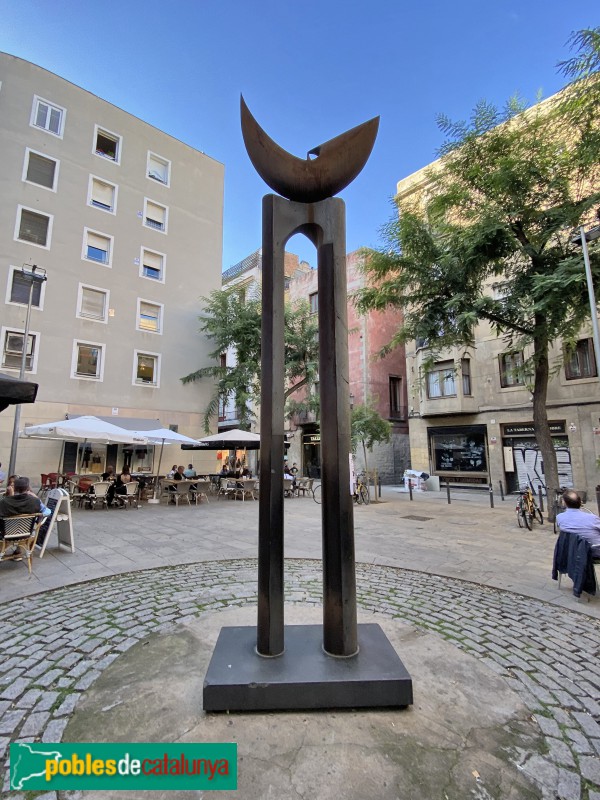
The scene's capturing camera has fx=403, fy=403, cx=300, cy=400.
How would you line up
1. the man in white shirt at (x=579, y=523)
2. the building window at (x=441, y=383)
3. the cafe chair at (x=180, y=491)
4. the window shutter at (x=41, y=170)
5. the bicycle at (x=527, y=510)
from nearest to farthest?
the man in white shirt at (x=579, y=523), the bicycle at (x=527, y=510), the cafe chair at (x=180, y=491), the window shutter at (x=41, y=170), the building window at (x=441, y=383)

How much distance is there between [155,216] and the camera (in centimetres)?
2192

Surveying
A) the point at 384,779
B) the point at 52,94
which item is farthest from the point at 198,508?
the point at 52,94

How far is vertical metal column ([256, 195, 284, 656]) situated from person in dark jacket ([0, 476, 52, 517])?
4684 millimetres

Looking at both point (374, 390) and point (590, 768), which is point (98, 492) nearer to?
point (590, 768)

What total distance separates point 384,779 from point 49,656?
2.74 meters

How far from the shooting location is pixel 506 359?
19.3 meters

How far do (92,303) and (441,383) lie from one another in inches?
706

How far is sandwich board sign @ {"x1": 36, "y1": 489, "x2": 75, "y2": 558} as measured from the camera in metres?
6.60

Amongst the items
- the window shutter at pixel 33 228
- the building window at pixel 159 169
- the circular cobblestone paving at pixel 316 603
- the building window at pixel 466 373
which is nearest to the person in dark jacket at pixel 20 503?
the circular cobblestone paving at pixel 316 603

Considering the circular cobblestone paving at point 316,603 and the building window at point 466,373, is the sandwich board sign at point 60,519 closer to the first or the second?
the circular cobblestone paving at point 316,603

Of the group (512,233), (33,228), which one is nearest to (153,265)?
(33,228)

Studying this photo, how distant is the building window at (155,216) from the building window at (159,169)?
1547mm

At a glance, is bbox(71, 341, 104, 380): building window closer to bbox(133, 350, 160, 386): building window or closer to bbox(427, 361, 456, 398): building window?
bbox(133, 350, 160, 386): building window

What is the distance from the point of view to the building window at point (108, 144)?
20448 millimetres
